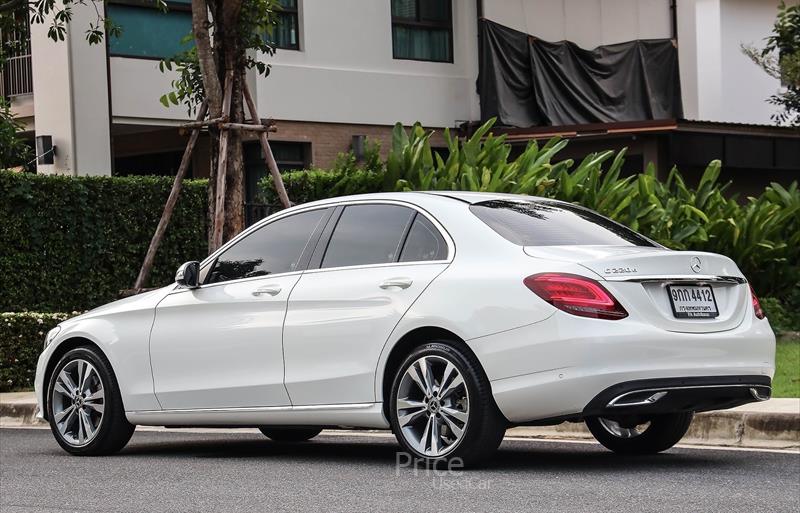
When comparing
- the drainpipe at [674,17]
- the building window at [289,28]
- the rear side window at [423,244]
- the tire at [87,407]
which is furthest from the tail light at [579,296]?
the drainpipe at [674,17]

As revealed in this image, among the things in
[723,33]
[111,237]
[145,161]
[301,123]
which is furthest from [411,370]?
[723,33]

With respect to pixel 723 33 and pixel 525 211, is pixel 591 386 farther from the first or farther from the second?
pixel 723 33

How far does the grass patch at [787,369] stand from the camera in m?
11.8

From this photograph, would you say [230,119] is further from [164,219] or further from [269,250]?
[269,250]

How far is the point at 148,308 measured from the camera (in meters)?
9.63

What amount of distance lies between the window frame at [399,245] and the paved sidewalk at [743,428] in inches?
99.2

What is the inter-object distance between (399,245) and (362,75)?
16384mm

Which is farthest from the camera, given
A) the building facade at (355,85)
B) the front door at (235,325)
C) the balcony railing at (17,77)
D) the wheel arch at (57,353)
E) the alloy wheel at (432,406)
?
the balcony railing at (17,77)

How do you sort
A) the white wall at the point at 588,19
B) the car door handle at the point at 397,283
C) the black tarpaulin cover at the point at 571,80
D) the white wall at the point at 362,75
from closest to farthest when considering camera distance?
the car door handle at the point at 397,283, the white wall at the point at 362,75, the black tarpaulin cover at the point at 571,80, the white wall at the point at 588,19

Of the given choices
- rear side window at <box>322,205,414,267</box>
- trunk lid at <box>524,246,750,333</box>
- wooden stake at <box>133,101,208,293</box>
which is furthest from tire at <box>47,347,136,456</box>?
wooden stake at <box>133,101,208,293</box>

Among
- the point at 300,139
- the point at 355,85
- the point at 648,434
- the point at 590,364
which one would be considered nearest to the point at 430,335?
the point at 590,364

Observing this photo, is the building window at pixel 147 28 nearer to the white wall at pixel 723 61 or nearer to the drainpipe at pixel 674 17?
the drainpipe at pixel 674 17

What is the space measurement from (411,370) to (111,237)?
1070 cm

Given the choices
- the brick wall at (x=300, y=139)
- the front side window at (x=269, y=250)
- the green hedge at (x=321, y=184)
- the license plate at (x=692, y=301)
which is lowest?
the license plate at (x=692, y=301)
